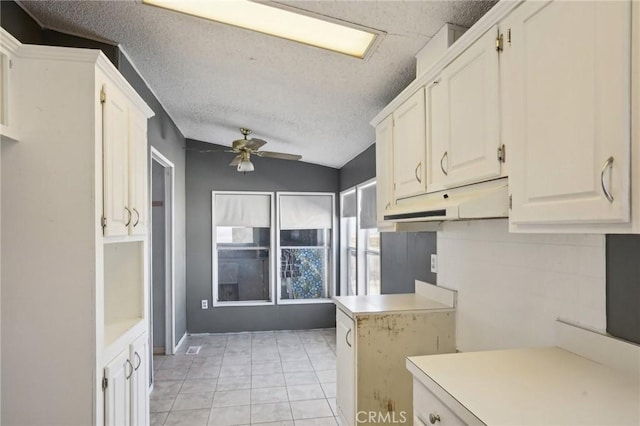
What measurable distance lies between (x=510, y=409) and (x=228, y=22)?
2.12 metres

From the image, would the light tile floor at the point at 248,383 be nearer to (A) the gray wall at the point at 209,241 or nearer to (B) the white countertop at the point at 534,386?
(A) the gray wall at the point at 209,241

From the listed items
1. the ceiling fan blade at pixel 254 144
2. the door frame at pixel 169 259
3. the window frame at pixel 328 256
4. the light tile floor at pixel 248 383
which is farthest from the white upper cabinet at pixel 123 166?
the window frame at pixel 328 256

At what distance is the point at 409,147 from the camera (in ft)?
6.84

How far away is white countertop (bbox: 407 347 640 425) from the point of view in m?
0.98

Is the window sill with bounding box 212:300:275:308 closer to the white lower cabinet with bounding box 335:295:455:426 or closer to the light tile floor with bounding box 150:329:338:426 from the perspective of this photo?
the light tile floor with bounding box 150:329:338:426

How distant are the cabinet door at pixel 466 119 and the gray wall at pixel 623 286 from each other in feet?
1.50

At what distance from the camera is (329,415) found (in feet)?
9.30

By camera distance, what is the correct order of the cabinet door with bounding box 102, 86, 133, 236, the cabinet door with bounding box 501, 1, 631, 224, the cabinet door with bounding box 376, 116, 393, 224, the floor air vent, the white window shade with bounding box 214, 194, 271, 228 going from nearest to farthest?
the cabinet door with bounding box 501, 1, 631, 224
the cabinet door with bounding box 102, 86, 133, 236
the cabinet door with bounding box 376, 116, 393, 224
the floor air vent
the white window shade with bounding box 214, 194, 271, 228

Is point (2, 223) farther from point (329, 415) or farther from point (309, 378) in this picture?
point (309, 378)

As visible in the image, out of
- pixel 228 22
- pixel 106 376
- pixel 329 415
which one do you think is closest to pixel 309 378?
pixel 329 415

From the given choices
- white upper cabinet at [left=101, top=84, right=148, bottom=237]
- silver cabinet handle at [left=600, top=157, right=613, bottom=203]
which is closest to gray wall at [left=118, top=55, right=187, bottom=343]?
white upper cabinet at [left=101, top=84, right=148, bottom=237]

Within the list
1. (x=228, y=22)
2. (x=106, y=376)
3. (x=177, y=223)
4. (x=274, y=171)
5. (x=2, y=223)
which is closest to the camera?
(x=2, y=223)

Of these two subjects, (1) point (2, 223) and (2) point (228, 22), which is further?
(2) point (228, 22)

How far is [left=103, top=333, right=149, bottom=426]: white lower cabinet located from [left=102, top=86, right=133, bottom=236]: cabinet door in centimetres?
68
